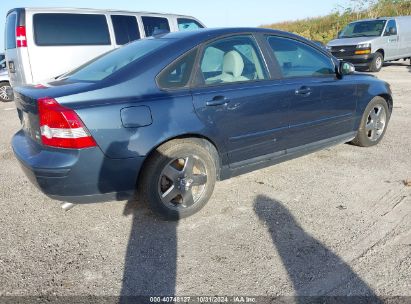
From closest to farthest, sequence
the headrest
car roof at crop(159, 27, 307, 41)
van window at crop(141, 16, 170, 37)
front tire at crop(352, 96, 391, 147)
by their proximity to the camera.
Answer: car roof at crop(159, 27, 307, 41) → the headrest → front tire at crop(352, 96, 391, 147) → van window at crop(141, 16, 170, 37)

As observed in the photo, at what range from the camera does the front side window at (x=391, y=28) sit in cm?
1316

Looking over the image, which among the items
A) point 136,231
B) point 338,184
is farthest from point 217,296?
point 338,184

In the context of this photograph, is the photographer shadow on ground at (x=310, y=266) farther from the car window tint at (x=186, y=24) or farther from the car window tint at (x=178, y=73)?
the car window tint at (x=186, y=24)

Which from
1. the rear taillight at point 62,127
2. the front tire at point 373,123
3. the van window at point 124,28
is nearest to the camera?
the rear taillight at point 62,127

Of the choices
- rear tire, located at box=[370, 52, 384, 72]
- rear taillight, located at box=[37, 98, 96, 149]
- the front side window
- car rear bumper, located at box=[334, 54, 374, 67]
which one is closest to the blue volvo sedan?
rear taillight, located at box=[37, 98, 96, 149]

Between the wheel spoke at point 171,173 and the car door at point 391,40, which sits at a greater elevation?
the car door at point 391,40

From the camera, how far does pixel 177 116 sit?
2918 mm

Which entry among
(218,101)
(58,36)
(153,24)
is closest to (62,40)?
(58,36)

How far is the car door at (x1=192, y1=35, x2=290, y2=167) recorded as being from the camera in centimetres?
312

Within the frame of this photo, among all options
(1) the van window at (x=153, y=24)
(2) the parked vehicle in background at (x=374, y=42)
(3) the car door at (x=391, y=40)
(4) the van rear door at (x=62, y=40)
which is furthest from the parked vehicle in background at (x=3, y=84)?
(3) the car door at (x=391, y=40)

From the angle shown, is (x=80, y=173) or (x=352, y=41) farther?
(x=352, y=41)

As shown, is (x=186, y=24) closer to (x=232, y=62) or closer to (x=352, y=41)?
(x=232, y=62)

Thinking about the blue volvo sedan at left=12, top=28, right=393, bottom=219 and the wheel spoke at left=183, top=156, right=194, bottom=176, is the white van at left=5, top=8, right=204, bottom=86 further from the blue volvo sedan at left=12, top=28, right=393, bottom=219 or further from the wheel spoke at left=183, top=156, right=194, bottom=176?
the wheel spoke at left=183, top=156, right=194, bottom=176

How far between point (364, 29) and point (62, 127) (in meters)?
13.8
